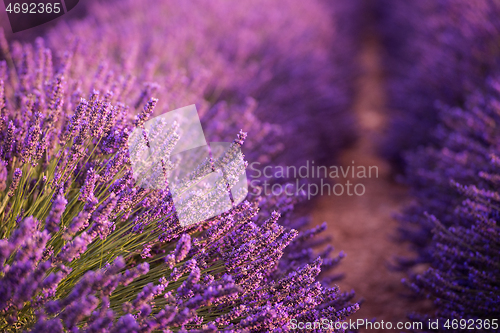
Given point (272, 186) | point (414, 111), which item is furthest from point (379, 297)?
point (414, 111)

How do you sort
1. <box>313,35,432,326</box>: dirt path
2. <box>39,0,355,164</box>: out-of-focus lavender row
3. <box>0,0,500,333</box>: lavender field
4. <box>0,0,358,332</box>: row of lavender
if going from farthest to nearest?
<box>313,35,432,326</box>: dirt path → <box>39,0,355,164</box>: out-of-focus lavender row → <box>0,0,500,333</box>: lavender field → <box>0,0,358,332</box>: row of lavender

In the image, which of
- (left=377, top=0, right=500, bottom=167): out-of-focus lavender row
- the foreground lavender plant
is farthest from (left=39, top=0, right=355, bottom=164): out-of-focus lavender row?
the foreground lavender plant

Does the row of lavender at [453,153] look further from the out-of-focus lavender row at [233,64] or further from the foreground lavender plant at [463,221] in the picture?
the out-of-focus lavender row at [233,64]

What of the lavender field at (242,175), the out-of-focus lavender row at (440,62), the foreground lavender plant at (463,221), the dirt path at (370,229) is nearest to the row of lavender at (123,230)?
the lavender field at (242,175)

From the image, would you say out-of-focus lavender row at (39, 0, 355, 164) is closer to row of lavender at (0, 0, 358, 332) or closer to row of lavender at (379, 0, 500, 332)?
row of lavender at (0, 0, 358, 332)

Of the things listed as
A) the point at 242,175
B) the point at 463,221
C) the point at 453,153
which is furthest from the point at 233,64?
the point at 463,221

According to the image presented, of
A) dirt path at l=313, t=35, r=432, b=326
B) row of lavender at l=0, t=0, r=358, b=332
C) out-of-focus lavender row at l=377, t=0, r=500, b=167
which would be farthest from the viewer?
out-of-focus lavender row at l=377, t=0, r=500, b=167

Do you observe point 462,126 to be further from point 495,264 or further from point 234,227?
point 234,227
